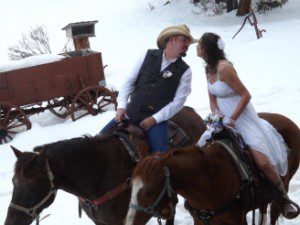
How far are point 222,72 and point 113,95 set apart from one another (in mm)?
7166

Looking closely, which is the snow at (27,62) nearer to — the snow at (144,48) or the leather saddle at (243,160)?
the snow at (144,48)

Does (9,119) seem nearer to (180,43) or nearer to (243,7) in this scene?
(180,43)

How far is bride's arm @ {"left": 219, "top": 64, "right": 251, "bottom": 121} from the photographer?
10.5 ft

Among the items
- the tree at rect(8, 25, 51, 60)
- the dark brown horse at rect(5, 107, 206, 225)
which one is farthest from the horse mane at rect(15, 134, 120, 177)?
the tree at rect(8, 25, 51, 60)

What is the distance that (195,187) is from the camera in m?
2.78

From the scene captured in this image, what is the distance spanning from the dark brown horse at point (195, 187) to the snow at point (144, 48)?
1.42 meters

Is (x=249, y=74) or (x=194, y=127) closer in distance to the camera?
(x=194, y=127)

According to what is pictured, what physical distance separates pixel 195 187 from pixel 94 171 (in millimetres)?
1006

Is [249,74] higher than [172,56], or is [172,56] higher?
[172,56]

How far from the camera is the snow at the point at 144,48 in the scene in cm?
771

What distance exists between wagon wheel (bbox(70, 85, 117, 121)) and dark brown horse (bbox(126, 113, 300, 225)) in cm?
688

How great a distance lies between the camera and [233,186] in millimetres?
3010

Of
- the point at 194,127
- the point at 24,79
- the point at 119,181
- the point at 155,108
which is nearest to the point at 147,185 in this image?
the point at 119,181

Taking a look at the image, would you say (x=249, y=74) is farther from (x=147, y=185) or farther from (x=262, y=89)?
(x=147, y=185)
